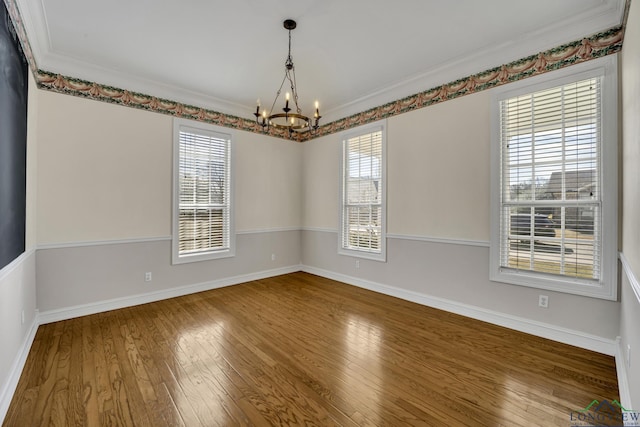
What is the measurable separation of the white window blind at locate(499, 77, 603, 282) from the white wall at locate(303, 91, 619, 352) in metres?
0.22

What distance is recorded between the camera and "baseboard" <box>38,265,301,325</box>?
129 inches

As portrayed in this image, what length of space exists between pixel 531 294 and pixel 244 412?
2.96 m

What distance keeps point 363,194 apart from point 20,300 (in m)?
4.16

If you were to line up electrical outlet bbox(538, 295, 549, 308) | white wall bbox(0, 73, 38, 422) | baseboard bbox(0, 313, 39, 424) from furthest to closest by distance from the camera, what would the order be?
electrical outlet bbox(538, 295, 549, 308), white wall bbox(0, 73, 38, 422), baseboard bbox(0, 313, 39, 424)

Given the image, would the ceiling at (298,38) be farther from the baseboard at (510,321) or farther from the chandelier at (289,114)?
the baseboard at (510,321)

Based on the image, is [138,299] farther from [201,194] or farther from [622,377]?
[622,377]

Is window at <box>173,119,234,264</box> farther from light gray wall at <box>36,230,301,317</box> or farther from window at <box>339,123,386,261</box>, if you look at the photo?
window at <box>339,123,386,261</box>

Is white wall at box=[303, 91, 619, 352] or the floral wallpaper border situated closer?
the floral wallpaper border

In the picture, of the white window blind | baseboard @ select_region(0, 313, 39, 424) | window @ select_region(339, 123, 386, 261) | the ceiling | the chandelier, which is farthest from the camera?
window @ select_region(339, 123, 386, 261)

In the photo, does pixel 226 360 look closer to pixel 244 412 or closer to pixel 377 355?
pixel 244 412

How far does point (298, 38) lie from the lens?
2.95 m

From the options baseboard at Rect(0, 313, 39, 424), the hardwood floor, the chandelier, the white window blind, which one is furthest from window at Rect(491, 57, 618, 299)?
baseboard at Rect(0, 313, 39, 424)

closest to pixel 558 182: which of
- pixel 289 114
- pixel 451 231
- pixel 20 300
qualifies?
pixel 451 231

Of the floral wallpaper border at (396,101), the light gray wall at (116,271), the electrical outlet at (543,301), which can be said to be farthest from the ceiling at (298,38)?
the electrical outlet at (543,301)
